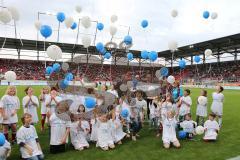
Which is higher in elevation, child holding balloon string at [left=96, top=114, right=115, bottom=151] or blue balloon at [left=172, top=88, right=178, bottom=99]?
blue balloon at [left=172, top=88, right=178, bottom=99]

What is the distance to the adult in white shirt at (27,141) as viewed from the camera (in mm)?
5899

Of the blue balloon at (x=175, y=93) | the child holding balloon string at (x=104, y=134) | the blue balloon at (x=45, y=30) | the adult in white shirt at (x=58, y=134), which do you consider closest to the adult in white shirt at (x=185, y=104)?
the blue balloon at (x=175, y=93)

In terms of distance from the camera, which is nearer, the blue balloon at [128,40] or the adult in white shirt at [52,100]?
the adult in white shirt at [52,100]

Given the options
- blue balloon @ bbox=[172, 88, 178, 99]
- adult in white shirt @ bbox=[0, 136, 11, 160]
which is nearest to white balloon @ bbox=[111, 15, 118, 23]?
blue balloon @ bbox=[172, 88, 178, 99]

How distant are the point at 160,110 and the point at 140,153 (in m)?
2.26

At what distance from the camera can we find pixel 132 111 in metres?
8.91

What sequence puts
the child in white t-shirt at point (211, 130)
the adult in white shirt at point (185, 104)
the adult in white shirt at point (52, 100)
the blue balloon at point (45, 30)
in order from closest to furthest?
1. the child in white t-shirt at point (211, 130)
2. the adult in white shirt at point (52, 100)
3. the blue balloon at point (45, 30)
4. the adult in white shirt at point (185, 104)

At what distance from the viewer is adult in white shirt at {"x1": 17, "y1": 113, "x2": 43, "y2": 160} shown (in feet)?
19.4

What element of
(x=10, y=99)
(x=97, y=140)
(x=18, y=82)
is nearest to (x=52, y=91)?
(x=10, y=99)

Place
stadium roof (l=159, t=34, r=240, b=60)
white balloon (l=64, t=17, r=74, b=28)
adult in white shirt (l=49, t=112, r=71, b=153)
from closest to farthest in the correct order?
adult in white shirt (l=49, t=112, r=71, b=153), white balloon (l=64, t=17, r=74, b=28), stadium roof (l=159, t=34, r=240, b=60)

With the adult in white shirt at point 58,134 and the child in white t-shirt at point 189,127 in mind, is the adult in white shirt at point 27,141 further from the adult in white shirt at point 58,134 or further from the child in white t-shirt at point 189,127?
the child in white t-shirt at point 189,127

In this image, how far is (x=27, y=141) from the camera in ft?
19.8

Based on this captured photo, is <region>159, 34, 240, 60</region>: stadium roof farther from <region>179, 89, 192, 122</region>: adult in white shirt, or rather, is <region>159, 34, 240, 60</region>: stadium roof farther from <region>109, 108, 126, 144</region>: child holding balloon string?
<region>109, 108, 126, 144</region>: child holding balloon string

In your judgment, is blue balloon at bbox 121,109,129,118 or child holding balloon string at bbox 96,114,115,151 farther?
blue balloon at bbox 121,109,129,118
